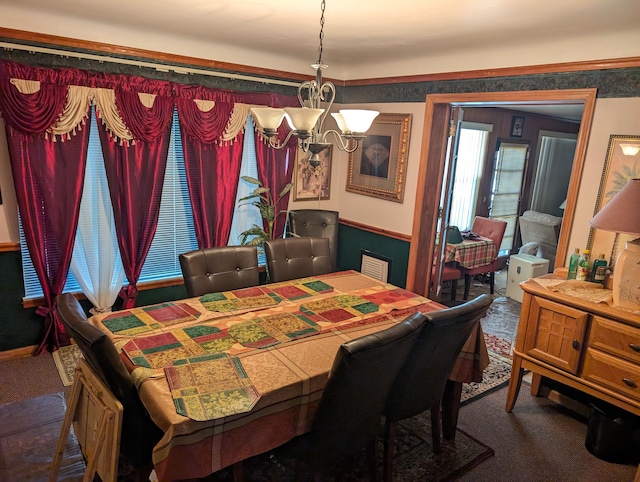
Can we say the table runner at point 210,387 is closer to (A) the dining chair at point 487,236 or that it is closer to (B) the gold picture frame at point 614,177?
(B) the gold picture frame at point 614,177

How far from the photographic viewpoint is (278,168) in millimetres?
4320

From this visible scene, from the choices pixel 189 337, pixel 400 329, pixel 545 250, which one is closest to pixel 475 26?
pixel 400 329

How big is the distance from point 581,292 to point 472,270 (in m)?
2.32

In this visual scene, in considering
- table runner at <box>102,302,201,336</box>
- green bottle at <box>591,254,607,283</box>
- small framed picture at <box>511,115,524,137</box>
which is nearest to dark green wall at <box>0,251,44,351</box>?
table runner at <box>102,302,201,336</box>

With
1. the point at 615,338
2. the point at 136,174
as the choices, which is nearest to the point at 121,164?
the point at 136,174

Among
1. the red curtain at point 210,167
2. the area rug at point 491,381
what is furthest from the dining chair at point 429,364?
the red curtain at point 210,167

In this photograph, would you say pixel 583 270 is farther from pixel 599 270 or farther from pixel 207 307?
pixel 207 307

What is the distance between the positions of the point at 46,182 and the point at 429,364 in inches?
113

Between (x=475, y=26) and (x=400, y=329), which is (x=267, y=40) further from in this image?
(x=400, y=329)

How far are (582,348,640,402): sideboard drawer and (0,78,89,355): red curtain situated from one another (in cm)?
353

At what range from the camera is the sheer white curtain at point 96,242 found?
11.2ft

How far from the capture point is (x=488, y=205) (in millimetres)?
6262

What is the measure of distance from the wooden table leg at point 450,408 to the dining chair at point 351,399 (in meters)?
0.74

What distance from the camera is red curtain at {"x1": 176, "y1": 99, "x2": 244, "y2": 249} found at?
371 cm
